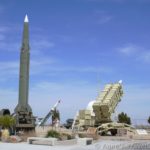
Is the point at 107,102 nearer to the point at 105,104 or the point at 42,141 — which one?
the point at 105,104

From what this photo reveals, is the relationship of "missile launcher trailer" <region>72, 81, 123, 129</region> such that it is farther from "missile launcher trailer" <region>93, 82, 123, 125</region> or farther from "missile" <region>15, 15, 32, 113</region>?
"missile" <region>15, 15, 32, 113</region>

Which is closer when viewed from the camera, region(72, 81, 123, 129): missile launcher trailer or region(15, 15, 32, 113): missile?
region(72, 81, 123, 129): missile launcher trailer

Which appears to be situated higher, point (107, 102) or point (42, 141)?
point (107, 102)

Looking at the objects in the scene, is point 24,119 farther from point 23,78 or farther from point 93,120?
point 93,120

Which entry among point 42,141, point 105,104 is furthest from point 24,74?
point 42,141

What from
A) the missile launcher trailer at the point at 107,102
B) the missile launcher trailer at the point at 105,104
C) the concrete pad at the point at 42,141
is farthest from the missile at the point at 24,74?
the concrete pad at the point at 42,141

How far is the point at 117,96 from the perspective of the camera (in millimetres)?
39281

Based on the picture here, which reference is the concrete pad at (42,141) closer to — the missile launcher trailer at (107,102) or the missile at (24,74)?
the missile launcher trailer at (107,102)

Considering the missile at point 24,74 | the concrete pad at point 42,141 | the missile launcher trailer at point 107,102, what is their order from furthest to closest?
1. the missile at point 24,74
2. the missile launcher trailer at point 107,102
3. the concrete pad at point 42,141

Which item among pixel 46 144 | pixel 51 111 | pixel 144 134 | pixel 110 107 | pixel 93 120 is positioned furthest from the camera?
pixel 51 111

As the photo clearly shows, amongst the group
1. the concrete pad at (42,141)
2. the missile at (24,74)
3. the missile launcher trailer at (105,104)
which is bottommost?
the concrete pad at (42,141)

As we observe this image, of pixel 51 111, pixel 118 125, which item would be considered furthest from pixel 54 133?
pixel 51 111

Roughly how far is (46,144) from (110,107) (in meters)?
17.5

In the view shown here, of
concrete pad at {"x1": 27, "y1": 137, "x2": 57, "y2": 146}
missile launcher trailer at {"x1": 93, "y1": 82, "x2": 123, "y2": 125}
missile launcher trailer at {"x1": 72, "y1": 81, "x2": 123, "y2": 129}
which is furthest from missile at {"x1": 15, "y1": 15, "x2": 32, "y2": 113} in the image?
concrete pad at {"x1": 27, "y1": 137, "x2": 57, "y2": 146}
